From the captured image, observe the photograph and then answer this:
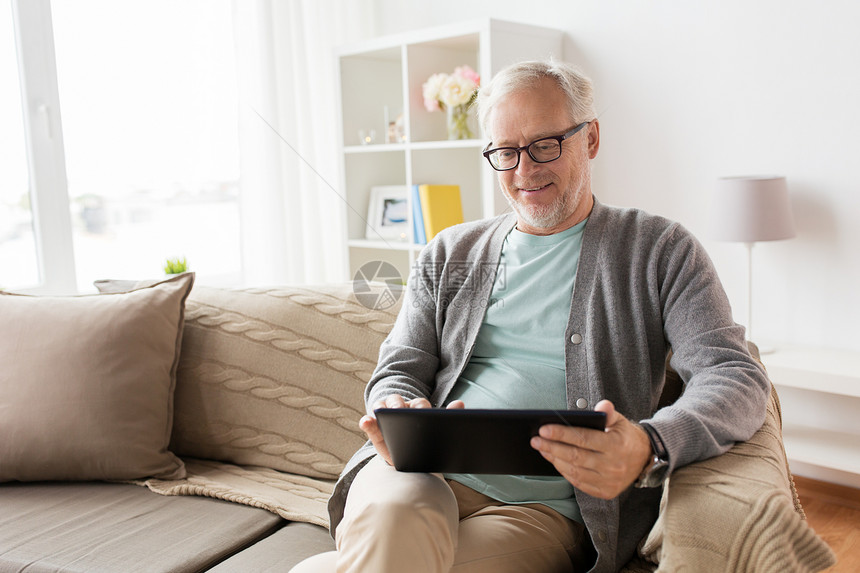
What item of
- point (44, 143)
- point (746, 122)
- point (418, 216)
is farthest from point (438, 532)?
point (44, 143)

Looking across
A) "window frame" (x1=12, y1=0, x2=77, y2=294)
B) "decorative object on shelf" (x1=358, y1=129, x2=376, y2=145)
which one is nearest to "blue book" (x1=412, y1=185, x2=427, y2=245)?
"decorative object on shelf" (x1=358, y1=129, x2=376, y2=145)

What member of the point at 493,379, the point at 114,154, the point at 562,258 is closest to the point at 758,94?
the point at 562,258

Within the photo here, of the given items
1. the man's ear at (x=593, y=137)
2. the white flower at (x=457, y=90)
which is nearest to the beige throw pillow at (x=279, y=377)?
the man's ear at (x=593, y=137)

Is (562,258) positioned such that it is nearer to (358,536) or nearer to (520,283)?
(520,283)

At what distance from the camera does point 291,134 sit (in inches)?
131

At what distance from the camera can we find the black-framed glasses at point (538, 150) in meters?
1.41

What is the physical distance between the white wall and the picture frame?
75cm

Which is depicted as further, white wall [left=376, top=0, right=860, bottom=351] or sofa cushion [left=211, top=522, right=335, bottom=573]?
white wall [left=376, top=0, right=860, bottom=351]

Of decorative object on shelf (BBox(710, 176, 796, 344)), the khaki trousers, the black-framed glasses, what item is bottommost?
the khaki trousers

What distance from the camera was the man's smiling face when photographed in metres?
1.40

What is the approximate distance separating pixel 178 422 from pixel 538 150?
40.5 inches

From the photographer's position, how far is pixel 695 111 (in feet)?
8.80

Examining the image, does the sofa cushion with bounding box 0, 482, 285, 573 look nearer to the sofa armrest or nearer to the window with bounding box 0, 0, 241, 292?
the sofa armrest

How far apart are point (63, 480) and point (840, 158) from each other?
2.32 metres
